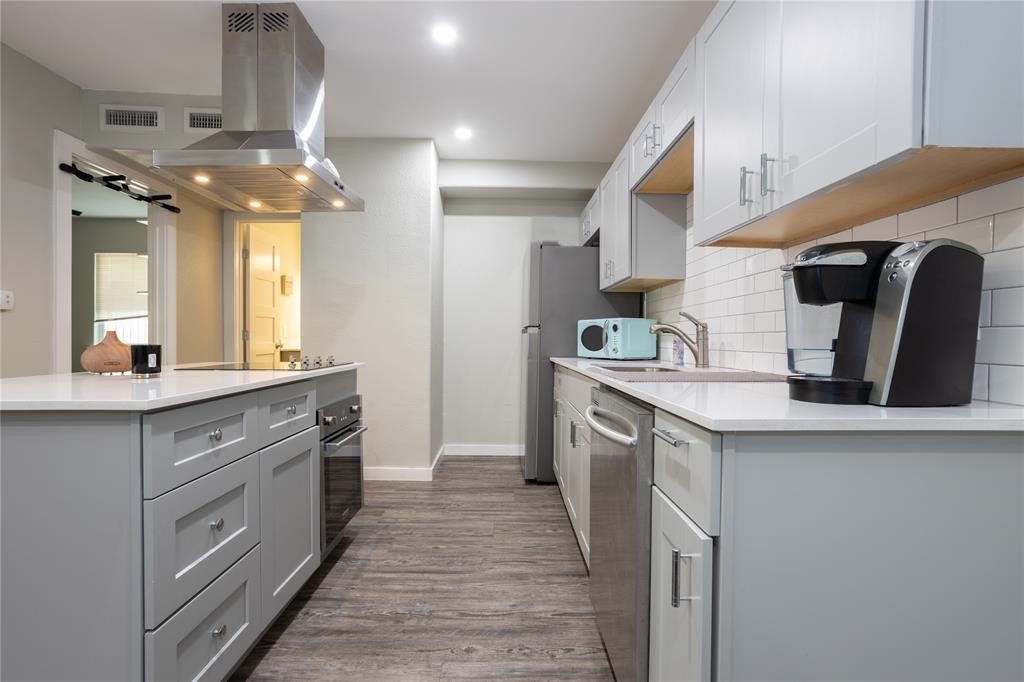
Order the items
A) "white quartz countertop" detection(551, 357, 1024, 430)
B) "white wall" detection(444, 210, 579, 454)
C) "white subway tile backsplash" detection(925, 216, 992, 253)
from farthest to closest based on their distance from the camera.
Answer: "white wall" detection(444, 210, 579, 454) → "white subway tile backsplash" detection(925, 216, 992, 253) → "white quartz countertop" detection(551, 357, 1024, 430)

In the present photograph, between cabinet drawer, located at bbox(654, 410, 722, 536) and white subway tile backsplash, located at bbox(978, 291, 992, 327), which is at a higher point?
white subway tile backsplash, located at bbox(978, 291, 992, 327)

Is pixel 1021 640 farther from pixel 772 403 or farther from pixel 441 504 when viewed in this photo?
pixel 441 504

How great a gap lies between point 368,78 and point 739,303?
7.75 feet

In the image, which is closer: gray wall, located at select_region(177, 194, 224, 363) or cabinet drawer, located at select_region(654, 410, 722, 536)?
cabinet drawer, located at select_region(654, 410, 722, 536)

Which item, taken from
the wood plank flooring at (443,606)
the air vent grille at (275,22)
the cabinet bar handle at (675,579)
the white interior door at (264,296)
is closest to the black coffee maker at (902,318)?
the cabinet bar handle at (675,579)

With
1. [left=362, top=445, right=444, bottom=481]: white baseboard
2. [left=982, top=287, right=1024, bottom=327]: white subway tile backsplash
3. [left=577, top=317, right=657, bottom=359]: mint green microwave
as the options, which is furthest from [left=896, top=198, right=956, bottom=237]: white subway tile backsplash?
[left=362, top=445, right=444, bottom=481]: white baseboard

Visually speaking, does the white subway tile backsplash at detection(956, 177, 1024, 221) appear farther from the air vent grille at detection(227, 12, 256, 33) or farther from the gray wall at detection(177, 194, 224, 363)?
the gray wall at detection(177, 194, 224, 363)

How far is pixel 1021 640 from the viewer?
85 cm

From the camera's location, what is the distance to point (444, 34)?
236cm

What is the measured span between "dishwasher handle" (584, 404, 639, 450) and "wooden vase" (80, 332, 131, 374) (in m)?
1.63

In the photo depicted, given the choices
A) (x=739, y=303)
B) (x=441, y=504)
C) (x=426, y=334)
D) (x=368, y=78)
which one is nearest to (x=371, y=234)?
(x=426, y=334)

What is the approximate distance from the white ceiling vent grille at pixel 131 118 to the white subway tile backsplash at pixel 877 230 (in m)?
3.81

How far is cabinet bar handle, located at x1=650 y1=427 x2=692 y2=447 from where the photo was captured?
3.33 feet

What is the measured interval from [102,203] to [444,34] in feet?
16.2
